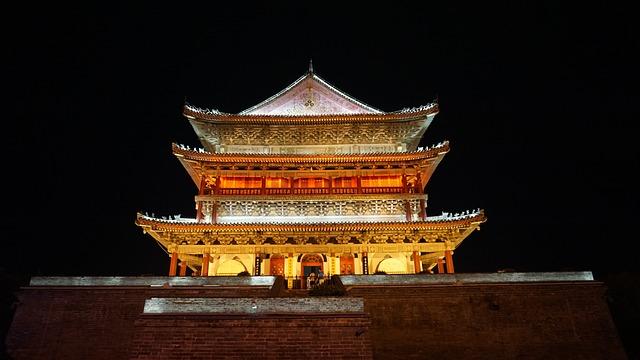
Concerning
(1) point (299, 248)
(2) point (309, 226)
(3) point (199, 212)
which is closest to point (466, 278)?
(2) point (309, 226)

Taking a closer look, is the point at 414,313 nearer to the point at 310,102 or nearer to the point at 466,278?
the point at 466,278

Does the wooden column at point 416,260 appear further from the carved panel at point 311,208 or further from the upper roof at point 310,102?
the upper roof at point 310,102

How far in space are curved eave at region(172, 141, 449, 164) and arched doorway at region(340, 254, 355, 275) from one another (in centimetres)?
518

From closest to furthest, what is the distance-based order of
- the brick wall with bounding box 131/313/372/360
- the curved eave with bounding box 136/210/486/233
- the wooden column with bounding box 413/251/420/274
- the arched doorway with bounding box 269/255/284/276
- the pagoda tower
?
1. the brick wall with bounding box 131/313/372/360
2. the curved eave with bounding box 136/210/486/233
3. the pagoda tower
4. the wooden column with bounding box 413/251/420/274
5. the arched doorway with bounding box 269/255/284/276

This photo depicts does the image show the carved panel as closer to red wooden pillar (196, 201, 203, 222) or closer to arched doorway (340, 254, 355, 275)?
red wooden pillar (196, 201, 203, 222)

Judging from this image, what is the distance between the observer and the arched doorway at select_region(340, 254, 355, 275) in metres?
23.4

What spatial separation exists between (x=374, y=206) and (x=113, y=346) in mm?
14651

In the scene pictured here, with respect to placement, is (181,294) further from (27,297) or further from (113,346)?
(27,297)

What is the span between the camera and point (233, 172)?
24641mm

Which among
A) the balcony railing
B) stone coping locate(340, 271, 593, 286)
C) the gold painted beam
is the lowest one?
stone coping locate(340, 271, 593, 286)

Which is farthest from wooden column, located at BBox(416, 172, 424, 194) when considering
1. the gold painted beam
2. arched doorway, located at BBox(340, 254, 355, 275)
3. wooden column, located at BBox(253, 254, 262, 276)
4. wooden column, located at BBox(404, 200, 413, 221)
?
wooden column, located at BBox(253, 254, 262, 276)

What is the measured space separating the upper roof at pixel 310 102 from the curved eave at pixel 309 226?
7705 mm

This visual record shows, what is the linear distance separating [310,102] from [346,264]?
1011 cm

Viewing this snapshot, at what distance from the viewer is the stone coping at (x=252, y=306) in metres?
9.52
